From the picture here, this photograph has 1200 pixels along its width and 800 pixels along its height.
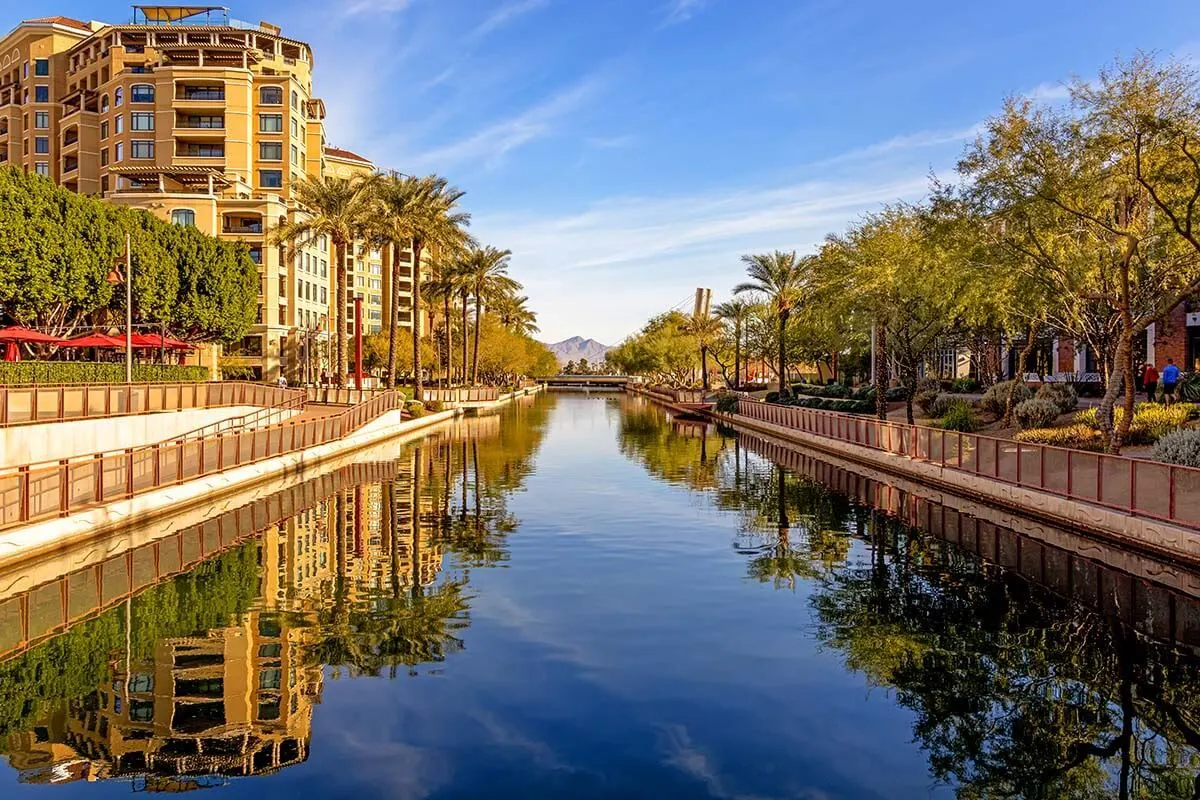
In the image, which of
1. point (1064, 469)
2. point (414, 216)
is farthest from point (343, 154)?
point (1064, 469)

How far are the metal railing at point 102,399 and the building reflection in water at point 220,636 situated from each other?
8.36m

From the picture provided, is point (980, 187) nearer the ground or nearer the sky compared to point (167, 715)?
nearer the sky

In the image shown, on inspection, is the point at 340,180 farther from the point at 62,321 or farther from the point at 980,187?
the point at 980,187

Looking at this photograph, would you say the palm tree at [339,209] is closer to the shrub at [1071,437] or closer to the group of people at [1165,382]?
the shrub at [1071,437]

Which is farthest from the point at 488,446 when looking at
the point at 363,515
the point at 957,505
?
the point at 957,505

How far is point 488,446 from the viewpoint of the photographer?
1807 inches

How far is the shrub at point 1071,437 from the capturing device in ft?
93.7

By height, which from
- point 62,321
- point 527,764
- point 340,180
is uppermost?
point 340,180

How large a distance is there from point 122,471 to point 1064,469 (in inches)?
889

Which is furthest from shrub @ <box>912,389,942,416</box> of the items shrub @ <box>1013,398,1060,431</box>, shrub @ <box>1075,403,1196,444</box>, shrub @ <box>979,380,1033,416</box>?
shrub @ <box>1075,403,1196,444</box>

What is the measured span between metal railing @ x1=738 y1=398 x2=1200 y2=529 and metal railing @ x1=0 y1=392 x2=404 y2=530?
863 inches

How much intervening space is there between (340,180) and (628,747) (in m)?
53.2

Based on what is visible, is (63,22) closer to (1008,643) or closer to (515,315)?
(515,315)

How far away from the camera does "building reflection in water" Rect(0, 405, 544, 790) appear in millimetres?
9688
